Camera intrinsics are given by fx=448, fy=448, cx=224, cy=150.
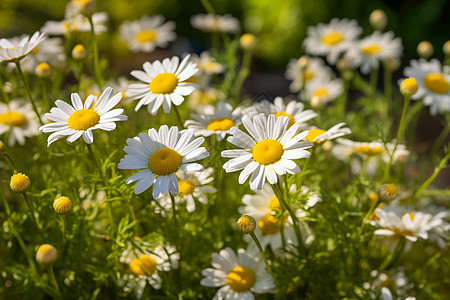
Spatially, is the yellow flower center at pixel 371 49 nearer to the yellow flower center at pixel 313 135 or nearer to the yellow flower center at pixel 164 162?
the yellow flower center at pixel 313 135

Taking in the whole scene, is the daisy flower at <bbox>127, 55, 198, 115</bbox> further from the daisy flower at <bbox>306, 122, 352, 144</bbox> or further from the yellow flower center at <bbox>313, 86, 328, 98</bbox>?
→ the yellow flower center at <bbox>313, 86, 328, 98</bbox>

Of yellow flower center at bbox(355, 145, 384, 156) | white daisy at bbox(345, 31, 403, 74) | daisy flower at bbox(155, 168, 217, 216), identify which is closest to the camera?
daisy flower at bbox(155, 168, 217, 216)

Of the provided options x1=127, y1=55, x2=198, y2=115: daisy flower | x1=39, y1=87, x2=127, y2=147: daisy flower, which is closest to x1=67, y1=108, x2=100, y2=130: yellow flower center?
x1=39, y1=87, x2=127, y2=147: daisy flower

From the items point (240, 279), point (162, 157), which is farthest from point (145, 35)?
point (240, 279)

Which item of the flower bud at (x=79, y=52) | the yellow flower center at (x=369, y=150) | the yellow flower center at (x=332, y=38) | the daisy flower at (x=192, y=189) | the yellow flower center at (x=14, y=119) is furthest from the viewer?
the yellow flower center at (x=332, y=38)

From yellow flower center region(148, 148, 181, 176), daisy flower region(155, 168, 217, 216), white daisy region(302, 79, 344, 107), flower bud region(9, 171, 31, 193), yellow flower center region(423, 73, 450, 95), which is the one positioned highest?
yellow flower center region(148, 148, 181, 176)

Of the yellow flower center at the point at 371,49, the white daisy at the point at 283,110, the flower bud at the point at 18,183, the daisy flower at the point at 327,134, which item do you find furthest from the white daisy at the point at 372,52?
the flower bud at the point at 18,183

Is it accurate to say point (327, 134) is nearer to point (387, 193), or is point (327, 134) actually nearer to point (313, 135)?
point (313, 135)
